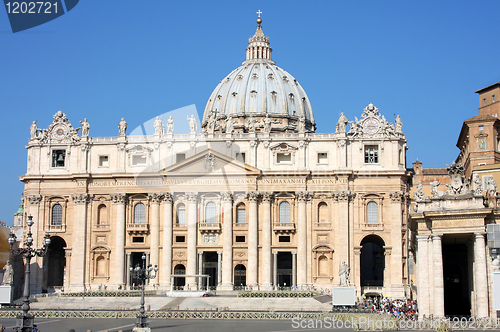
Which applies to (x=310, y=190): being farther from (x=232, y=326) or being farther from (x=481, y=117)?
(x=232, y=326)

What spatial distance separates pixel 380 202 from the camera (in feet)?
251

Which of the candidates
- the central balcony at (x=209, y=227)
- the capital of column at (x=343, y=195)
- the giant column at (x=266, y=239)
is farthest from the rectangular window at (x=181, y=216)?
the capital of column at (x=343, y=195)

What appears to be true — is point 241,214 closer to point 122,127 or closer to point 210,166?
point 210,166

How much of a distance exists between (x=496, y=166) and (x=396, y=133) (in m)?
20.7

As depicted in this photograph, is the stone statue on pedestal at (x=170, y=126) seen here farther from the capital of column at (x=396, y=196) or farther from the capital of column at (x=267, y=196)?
the capital of column at (x=396, y=196)

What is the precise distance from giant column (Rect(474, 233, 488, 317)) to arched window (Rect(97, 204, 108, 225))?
5083 cm

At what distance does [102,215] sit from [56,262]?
353 inches

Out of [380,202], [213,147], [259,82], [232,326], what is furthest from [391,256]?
[259,82]

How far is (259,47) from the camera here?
12225cm

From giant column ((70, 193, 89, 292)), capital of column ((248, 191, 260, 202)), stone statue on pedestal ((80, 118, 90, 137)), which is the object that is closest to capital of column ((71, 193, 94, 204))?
giant column ((70, 193, 89, 292))

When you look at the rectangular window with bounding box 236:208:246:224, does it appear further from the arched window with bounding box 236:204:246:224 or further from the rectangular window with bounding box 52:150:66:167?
the rectangular window with bounding box 52:150:66:167

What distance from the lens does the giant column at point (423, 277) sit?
39.5 m

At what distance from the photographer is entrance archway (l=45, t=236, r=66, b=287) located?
82.4 meters

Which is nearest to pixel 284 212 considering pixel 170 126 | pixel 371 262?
pixel 170 126
